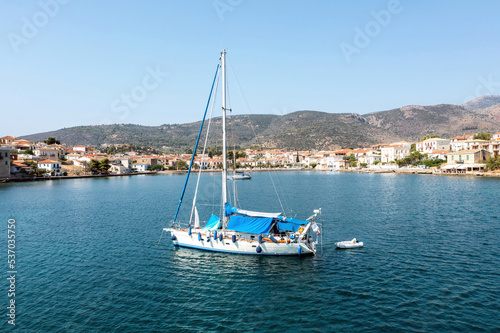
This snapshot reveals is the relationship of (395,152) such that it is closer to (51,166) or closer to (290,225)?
(290,225)

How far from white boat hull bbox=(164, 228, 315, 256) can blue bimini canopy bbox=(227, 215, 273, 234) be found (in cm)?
77

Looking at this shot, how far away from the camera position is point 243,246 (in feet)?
72.8

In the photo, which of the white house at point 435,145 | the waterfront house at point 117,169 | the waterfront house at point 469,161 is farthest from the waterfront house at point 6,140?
the white house at point 435,145

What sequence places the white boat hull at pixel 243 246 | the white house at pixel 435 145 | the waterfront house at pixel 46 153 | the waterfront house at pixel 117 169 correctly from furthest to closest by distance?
the waterfront house at pixel 117 169, the white house at pixel 435 145, the waterfront house at pixel 46 153, the white boat hull at pixel 243 246

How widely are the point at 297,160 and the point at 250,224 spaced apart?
167769mm

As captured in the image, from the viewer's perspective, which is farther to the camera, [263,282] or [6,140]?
[6,140]

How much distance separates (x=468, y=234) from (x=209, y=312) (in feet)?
80.0

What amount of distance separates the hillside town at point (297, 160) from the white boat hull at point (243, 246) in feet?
105

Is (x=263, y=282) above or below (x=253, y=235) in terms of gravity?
below

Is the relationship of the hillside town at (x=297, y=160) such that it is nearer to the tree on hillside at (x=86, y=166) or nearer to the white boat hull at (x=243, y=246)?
the tree on hillside at (x=86, y=166)

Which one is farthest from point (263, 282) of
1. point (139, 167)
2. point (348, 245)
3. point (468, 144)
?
point (139, 167)

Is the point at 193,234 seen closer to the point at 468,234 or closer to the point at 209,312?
the point at 209,312

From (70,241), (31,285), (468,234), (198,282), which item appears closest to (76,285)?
(31,285)

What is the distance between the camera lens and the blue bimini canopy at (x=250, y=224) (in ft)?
72.6
